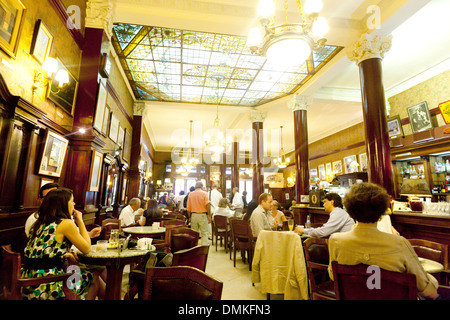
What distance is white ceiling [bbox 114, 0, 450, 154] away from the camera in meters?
4.52

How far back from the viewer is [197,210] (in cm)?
561

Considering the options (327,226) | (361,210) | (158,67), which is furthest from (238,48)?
(361,210)

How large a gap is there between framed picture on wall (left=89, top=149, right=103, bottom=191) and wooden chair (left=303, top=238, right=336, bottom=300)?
375cm

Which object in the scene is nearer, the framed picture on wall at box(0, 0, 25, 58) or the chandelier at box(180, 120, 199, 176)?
the framed picture on wall at box(0, 0, 25, 58)

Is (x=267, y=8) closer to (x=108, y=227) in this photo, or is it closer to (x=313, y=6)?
(x=313, y=6)

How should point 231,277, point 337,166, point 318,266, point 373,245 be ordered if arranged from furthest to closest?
point 337,166 → point 231,277 → point 318,266 → point 373,245

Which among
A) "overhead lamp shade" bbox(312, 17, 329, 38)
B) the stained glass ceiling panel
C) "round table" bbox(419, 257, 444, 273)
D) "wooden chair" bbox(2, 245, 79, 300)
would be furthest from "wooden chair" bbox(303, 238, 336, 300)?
the stained glass ceiling panel

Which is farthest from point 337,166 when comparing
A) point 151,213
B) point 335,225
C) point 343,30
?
point 151,213

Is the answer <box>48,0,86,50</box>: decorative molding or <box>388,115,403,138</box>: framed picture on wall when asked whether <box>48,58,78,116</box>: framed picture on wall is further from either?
<box>388,115,403,138</box>: framed picture on wall

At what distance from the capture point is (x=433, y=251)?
8.00 ft

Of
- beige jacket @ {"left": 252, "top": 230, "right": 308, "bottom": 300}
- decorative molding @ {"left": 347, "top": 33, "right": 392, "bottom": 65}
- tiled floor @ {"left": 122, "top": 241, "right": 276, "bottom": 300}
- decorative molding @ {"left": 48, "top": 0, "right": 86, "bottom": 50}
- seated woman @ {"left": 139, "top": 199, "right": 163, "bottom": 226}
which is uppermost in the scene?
decorative molding @ {"left": 347, "top": 33, "right": 392, "bottom": 65}

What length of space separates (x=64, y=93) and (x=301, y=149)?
20.6 ft

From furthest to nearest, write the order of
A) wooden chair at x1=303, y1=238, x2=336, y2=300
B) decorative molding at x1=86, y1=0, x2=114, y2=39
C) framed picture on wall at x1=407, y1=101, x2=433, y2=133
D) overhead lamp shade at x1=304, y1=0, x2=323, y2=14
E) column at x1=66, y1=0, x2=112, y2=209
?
framed picture on wall at x1=407, y1=101, x2=433, y2=133, decorative molding at x1=86, y1=0, x2=114, y2=39, column at x1=66, y1=0, x2=112, y2=209, overhead lamp shade at x1=304, y1=0, x2=323, y2=14, wooden chair at x1=303, y1=238, x2=336, y2=300

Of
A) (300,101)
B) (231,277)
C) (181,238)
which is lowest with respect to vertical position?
(231,277)
